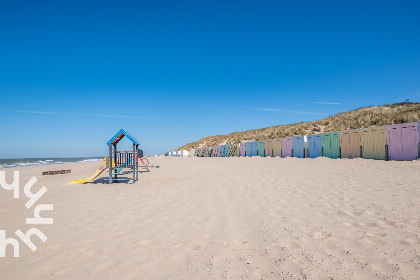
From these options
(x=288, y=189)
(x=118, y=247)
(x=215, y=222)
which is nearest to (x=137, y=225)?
(x=118, y=247)

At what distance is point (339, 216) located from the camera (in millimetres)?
4617

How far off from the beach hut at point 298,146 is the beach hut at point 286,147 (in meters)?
0.48

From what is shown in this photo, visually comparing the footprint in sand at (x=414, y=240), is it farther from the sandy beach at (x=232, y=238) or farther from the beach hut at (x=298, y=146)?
the beach hut at (x=298, y=146)

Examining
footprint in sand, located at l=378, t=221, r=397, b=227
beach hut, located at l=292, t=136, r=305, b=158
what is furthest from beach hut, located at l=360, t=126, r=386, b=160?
footprint in sand, located at l=378, t=221, r=397, b=227

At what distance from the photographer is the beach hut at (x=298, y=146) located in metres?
22.1

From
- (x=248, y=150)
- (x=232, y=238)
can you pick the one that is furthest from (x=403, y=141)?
(x=248, y=150)

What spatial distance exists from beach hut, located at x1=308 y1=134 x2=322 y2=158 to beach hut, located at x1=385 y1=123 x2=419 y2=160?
5.75 m

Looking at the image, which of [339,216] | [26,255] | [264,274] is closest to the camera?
[264,274]

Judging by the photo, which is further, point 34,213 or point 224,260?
point 34,213

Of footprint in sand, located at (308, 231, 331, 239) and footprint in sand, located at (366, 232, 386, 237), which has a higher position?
footprint in sand, located at (366, 232, 386, 237)

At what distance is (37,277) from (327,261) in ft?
11.4

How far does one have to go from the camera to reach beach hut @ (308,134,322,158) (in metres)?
20.3

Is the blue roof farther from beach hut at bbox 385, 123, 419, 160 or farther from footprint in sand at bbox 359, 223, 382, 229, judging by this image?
beach hut at bbox 385, 123, 419, 160

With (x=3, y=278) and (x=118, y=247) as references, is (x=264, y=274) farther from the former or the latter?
(x=3, y=278)
